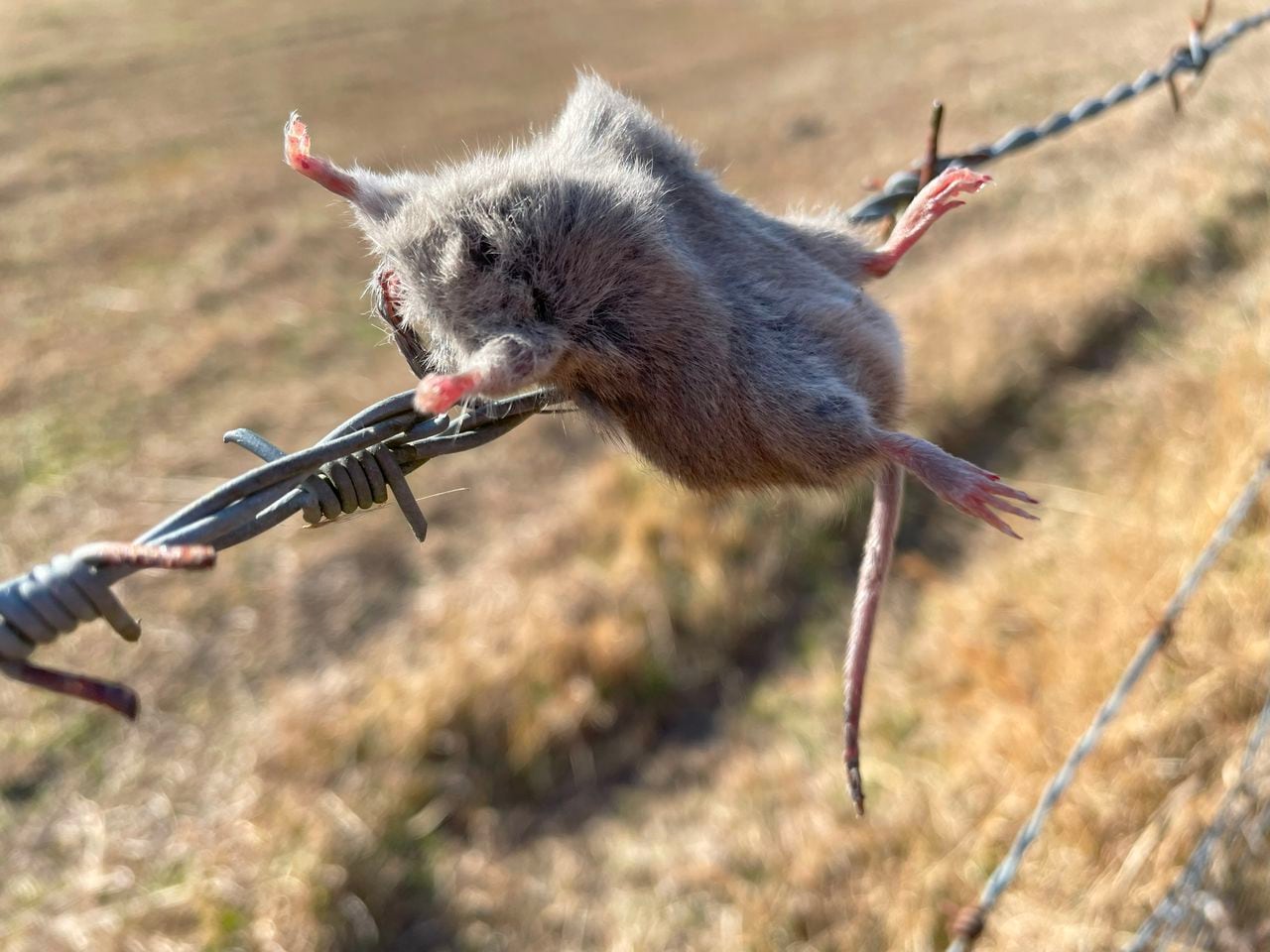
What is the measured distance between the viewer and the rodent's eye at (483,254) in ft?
5.23

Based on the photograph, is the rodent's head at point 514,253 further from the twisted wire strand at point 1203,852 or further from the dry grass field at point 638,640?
the twisted wire strand at point 1203,852

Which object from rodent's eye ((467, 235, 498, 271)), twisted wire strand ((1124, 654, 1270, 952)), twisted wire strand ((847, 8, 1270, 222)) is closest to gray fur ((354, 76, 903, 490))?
rodent's eye ((467, 235, 498, 271))

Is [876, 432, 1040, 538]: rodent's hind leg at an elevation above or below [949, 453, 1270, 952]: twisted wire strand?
above

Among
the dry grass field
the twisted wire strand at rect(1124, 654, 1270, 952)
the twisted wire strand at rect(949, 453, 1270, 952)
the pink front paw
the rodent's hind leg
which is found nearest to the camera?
the pink front paw

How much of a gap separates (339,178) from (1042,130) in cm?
187

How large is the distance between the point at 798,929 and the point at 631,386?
3198mm

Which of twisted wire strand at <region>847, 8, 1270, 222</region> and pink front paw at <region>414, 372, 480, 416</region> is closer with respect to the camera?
pink front paw at <region>414, 372, 480, 416</region>

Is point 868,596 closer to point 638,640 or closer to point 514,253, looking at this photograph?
point 514,253

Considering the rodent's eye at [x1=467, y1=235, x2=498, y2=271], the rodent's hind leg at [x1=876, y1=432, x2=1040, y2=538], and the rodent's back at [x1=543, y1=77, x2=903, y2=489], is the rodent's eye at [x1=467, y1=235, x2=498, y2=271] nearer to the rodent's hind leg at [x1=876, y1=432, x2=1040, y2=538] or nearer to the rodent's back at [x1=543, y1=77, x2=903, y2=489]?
the rodent's back at [x1=543, y1=77, x2=903, y2=489]

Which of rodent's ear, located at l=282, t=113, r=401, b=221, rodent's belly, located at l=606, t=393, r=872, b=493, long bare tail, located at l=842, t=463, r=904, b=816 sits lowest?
long bare tail, located at l=842, t=463, r=904, b=816

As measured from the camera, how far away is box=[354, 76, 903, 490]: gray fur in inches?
61.9

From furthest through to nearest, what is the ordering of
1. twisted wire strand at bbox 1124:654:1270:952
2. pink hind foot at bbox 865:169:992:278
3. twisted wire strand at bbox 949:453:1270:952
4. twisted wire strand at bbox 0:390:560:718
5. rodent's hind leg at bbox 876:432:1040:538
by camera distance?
twisted wire strand at bbox 1124:654:1270:952 < twisted wire strand at bbox 949:453:1270:952 < pink hind foot at bbox 865:169:992:278 < rodent's hind leg at bbox 876:432:1040:538 < twisted wire strand at bbox 0:390:560:718

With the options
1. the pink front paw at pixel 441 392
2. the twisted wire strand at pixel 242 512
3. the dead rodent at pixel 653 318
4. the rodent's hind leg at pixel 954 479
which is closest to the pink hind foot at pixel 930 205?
the dead rodent at pixel 653 318

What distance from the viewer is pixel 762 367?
1.59 m
